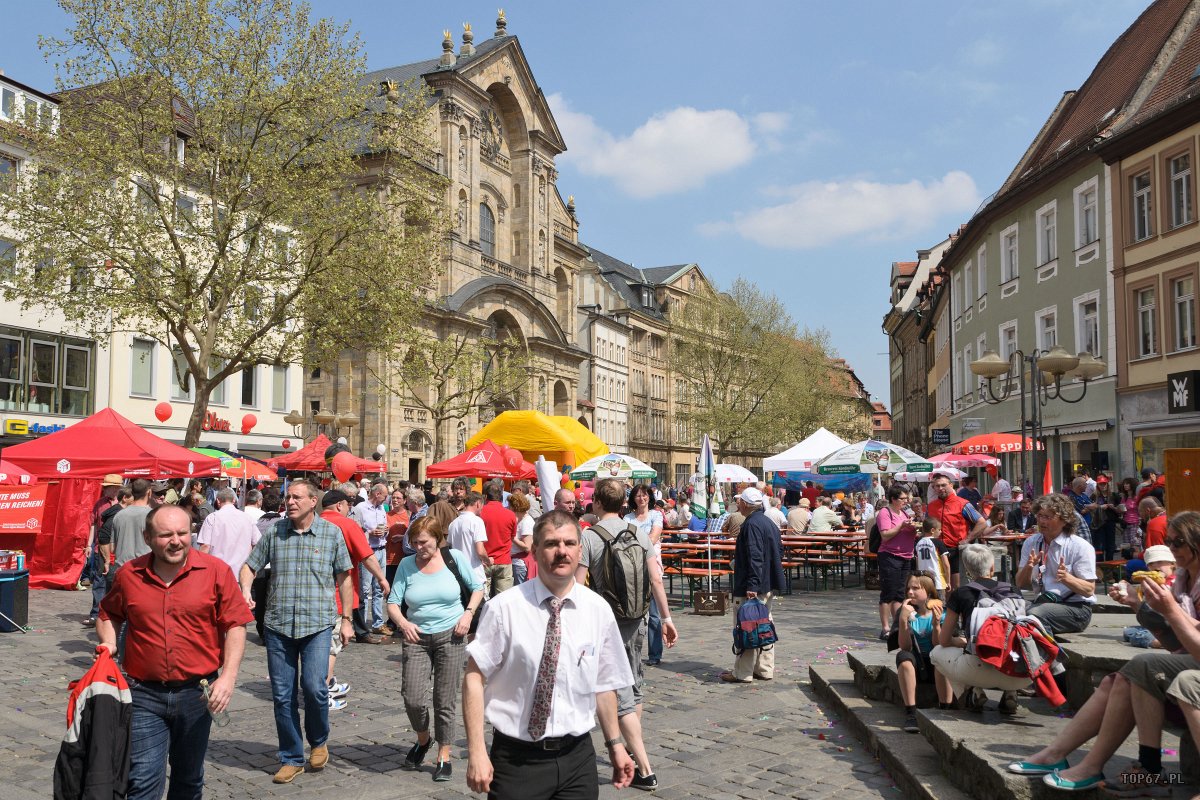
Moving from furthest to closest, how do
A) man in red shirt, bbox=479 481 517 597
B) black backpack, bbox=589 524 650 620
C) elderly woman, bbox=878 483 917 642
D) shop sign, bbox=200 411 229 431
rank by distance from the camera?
shop sign, bbox=200 411 229 431, man in red shirt, bbox=479 481 517 597, elderly woman, bbox=878 483 917 642, black backpack, bbox=589 524 650 620

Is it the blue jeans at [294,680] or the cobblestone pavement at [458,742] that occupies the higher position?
the blue jeans at [294,680]

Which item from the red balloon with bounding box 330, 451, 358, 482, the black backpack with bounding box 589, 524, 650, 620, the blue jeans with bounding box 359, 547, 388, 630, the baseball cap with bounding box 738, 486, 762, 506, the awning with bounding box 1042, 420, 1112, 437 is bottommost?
the blue jeans with bounding box 359, 547, 388, 630

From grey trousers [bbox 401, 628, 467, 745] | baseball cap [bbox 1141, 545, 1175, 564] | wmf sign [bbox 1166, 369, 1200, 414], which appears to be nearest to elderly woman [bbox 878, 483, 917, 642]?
baseball cap [bbox 1141, 545, 1175, 564]

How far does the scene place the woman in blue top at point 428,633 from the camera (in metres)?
6.86

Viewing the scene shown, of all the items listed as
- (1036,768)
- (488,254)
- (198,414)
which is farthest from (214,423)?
(1036,768)

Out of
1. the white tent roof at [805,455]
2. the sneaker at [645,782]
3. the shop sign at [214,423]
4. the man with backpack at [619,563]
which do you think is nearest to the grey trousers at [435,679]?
the man with backpack at [619,563]

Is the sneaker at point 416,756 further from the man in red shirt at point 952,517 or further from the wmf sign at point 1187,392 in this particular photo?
the wmf sign at point 1187,392

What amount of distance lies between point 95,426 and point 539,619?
557 inches

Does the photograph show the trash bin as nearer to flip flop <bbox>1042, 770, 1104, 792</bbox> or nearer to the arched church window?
flip flop <bbox>1042, 770, 1104, 792</bbox>

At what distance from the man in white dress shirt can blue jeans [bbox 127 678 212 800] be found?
1.74 meters

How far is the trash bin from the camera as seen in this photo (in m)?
12.9

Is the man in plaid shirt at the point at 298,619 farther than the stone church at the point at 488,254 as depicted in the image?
No

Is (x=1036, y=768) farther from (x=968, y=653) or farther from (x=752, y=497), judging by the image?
(x=752, y=497)

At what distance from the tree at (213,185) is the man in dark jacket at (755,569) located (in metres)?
15.4
